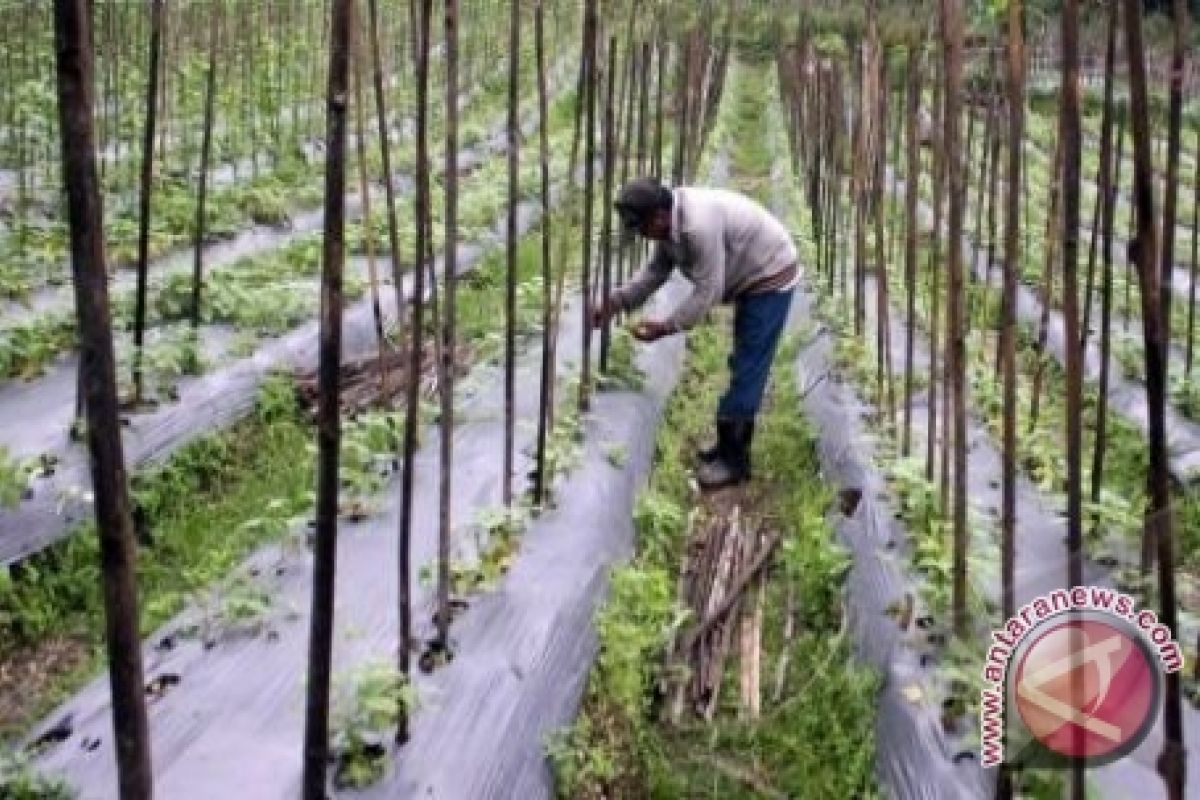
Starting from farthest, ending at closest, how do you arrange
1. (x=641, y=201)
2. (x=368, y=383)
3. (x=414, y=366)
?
(x=368, y=383)
(x=641, y=201)
(x=414, y=366)

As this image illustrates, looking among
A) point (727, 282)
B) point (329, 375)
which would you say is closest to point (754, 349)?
point (727, 282)

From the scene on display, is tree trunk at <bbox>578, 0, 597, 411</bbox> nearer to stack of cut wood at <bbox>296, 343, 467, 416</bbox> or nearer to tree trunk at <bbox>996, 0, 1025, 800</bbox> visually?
stack of cut wood at <bbox>296, 343, 467, 416</bbox>

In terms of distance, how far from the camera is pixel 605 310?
17.5 feet

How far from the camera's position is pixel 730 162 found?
48.8ft

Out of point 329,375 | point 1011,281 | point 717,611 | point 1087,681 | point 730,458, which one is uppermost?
point 1011,281

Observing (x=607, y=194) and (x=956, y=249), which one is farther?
(x=607, y=194)

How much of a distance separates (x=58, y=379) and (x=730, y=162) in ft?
35.4

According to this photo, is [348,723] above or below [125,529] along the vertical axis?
below

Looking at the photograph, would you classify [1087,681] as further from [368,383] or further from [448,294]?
[368,383]

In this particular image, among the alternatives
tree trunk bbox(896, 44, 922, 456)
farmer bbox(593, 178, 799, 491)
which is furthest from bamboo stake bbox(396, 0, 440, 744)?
farmer bbox(593, 178, 799, 491)

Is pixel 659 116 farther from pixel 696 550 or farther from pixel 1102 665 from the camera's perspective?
pixel 1102 665

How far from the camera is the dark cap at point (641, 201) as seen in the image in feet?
15.7

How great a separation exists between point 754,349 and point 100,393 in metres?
4.10

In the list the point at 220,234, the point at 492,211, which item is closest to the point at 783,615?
the point at 220,234
